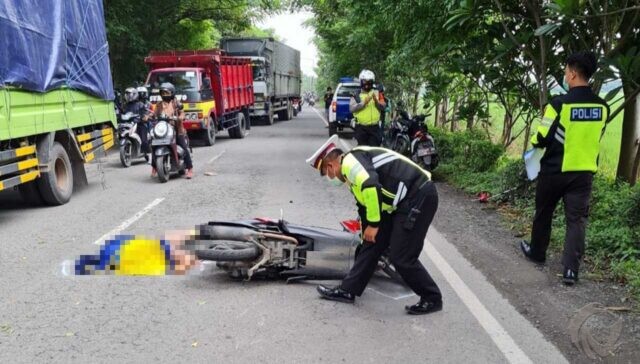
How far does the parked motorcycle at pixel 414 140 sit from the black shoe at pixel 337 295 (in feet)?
21.0

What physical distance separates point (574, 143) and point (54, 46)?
23.2ft

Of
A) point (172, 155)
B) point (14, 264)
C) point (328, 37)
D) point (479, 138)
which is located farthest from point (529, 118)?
point (328, 37)

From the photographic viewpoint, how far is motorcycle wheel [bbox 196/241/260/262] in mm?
4781

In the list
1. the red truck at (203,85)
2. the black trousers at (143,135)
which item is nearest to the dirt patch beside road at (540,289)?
the black trousers at (143,135)

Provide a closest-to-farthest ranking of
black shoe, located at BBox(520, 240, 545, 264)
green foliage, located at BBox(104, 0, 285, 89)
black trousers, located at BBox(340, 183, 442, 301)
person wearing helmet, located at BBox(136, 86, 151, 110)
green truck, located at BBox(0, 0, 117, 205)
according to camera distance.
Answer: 1. black trousers, located at BBox(340, 183, 442, 301)
2. black shoe, located at BBox(520, 240, 545, 264)
3. green truck, located at BBox(0, 0, 117, 205)
4. person wearing helmet, located at BBox(136, 86, 151, 110)
5. green foliage, located at BBox(104, 0, 285, 89)

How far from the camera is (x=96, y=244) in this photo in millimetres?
6191

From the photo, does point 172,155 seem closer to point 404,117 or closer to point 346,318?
point 404,117

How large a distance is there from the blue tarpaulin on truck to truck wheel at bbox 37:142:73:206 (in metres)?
0.97

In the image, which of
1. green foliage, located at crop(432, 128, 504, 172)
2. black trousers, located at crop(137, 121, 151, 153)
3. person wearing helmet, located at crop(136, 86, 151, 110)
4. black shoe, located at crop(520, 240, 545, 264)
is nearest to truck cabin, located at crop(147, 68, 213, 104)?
person wearing helmet, located at crop(136, 86, 151, 110)

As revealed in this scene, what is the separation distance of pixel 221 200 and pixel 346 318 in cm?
467

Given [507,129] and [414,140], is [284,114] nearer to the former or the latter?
[507,129]

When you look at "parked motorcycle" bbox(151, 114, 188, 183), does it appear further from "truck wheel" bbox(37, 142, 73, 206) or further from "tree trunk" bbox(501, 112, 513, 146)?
"tree trunk" bbox(501, 112, 513, 146)

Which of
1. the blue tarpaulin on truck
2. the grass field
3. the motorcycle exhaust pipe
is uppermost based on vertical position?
the blue tarpaulin on truck

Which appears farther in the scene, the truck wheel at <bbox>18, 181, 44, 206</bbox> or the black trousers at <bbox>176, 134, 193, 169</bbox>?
the black trousers at <bbox>176, 134, 193, 169</bbox>
